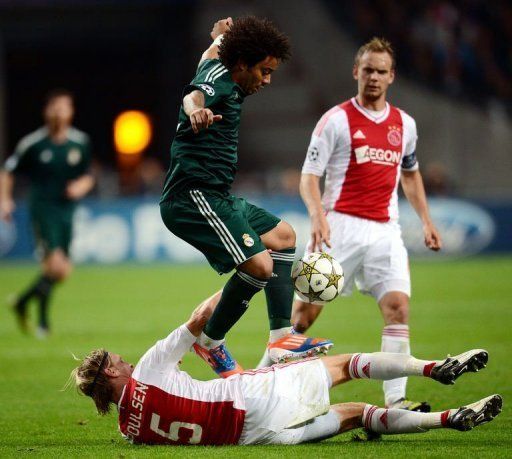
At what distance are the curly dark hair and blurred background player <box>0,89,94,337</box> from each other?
6.46m

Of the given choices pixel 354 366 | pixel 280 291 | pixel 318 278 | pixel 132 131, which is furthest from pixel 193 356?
pixel 132 131

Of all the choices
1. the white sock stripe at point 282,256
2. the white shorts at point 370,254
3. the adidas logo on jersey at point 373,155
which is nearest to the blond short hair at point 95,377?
the white sock stripe at point 282,256

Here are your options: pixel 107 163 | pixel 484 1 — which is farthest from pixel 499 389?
pixel 107 163

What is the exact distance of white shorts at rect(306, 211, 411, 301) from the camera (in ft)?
24.6

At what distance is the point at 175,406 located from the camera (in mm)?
5906

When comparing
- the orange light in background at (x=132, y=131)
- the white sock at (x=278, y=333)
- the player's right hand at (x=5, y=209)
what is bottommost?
the white sock at (x=278, y=333)

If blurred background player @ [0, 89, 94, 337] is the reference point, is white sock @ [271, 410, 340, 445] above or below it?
below

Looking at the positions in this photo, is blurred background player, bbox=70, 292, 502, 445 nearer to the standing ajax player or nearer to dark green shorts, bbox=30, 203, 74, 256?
the standing ajax player

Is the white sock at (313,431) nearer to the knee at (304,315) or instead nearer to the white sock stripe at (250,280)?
the white sock stripe at (250,280)

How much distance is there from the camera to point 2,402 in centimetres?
812

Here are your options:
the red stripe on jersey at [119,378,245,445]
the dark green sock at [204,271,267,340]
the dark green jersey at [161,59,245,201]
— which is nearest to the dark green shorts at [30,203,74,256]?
the dark green jersey at [161,59,245,201]

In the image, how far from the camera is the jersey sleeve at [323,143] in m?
7.63

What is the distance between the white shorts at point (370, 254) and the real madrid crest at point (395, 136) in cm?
58

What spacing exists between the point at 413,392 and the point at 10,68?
2632 cm
